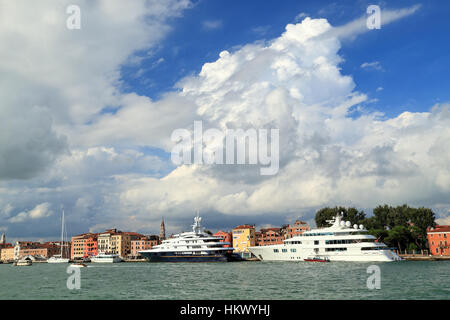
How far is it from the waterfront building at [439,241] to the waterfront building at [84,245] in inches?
4763

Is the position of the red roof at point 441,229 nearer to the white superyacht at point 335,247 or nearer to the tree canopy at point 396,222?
the tree canopy at point 396,222

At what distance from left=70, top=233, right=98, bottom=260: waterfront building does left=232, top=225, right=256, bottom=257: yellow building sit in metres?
61.6

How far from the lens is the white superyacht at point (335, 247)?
221 ft

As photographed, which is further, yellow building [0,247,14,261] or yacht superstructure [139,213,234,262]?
yellow building [0,247,14,261]

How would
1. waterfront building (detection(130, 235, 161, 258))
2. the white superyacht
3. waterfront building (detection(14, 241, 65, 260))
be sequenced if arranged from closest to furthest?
the white superyacht → waterfront building (detection(130, 235, 161, 258)) → waterfront building (detection(14, 241, 65, 260))

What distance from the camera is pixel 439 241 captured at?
92.2 m

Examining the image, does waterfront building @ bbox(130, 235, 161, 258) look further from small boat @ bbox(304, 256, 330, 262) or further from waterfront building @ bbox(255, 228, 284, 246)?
small boat @ bbox(304, 256, 330, 262)

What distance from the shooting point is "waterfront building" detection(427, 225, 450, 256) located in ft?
299

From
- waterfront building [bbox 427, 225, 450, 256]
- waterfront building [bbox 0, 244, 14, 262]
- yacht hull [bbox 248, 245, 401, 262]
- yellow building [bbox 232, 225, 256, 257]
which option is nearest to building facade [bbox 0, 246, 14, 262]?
waterfront building [bbox 0, 244, 14, 262]

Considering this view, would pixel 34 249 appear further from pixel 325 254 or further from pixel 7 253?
pixel 325 254

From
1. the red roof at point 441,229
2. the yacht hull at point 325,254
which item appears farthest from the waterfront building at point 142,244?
the red roof at point 441,229

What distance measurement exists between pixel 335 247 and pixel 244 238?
60108 millimetres
